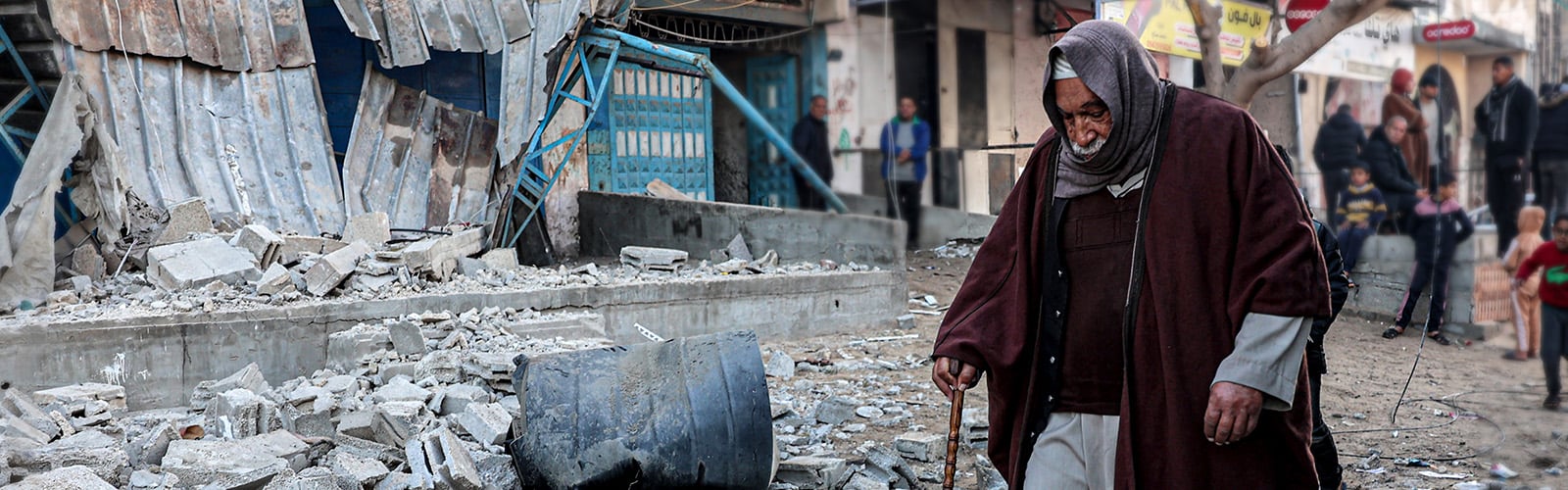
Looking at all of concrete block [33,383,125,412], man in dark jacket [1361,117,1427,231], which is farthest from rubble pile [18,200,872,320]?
man in dark jacket [1361,117,1427,231]

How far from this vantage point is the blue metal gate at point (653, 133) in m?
12.1

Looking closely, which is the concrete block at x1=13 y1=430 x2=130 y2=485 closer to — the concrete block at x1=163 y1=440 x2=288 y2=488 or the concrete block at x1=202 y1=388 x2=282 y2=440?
the concrete block at x1=163 y1=440 x2=288 y2=488

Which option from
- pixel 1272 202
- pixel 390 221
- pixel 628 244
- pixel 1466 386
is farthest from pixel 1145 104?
pixel 628 244

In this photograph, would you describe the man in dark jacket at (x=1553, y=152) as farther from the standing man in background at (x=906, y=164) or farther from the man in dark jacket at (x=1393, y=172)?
the standing man in background at (x=906, y=164)

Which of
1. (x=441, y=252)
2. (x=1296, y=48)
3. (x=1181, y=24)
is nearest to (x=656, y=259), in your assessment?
(x=441, y=252)

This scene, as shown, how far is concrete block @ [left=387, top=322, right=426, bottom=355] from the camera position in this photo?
236 inches

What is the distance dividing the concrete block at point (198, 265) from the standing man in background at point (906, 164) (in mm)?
7200

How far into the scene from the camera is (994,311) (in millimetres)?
2857

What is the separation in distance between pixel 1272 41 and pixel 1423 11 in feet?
5.23

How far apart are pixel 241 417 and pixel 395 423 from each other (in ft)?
2.17

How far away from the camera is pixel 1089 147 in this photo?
2570 mm

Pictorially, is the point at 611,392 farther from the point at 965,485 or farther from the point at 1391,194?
the point at 1391,194

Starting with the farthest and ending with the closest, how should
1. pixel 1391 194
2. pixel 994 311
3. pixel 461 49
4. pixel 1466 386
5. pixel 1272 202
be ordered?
pixel 461 49, pixel 1391 194, pixel 1466 386, pixel 994 311, pixel 1272 202

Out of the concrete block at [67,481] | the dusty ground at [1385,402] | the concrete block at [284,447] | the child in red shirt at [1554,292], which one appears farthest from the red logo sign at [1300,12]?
the concrete block at [67,481]
